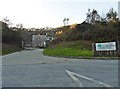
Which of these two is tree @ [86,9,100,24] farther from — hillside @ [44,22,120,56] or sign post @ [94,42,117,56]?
sign post @ [94,42,117,56]

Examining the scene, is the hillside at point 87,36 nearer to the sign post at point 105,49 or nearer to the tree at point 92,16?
the sign post at point 105,49

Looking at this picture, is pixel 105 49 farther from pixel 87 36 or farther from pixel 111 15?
pixel 111 15

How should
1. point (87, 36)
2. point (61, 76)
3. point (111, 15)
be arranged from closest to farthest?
point (61, 76)
point (87, 36)
point (111, 15)

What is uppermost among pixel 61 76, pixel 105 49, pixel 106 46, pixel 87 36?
pixel 87 36

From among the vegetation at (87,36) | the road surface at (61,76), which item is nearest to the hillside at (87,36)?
the vegetation at (87,36)

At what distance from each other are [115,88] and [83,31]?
5073 cm

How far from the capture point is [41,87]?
11312mm

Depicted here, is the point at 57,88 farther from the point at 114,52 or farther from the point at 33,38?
the point at 33,38

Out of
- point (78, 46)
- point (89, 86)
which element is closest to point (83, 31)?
point (78, 46)

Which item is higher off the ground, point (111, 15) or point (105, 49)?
point (111, 15)

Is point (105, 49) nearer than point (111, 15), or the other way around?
point (105, 49)

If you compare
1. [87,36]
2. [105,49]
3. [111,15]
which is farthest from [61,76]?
[111,15]

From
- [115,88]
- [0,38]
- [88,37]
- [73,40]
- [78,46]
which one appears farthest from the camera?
[0,38]

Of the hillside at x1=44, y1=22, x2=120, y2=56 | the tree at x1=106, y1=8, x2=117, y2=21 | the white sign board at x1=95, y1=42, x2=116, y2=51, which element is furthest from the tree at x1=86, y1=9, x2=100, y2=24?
the white sign board at x1=95, y1=42, x2=116, y2=51
